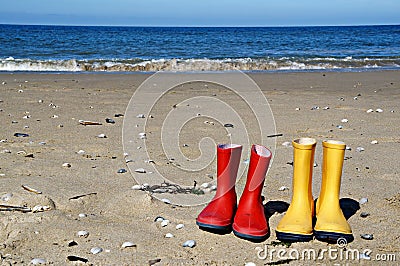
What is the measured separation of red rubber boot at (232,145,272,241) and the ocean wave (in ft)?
40.9

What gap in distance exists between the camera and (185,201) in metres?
3.20

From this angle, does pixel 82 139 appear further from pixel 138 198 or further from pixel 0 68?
pixel 0 68

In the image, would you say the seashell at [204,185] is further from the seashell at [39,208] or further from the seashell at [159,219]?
the seashell at [39,208]

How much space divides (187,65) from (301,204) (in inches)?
530

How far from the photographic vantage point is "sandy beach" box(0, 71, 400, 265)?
2533 mm

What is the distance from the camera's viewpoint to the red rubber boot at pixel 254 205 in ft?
8.74

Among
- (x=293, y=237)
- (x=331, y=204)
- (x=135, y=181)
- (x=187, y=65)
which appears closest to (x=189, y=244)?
(x=293, y=237)

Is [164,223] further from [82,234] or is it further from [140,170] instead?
[140,170]

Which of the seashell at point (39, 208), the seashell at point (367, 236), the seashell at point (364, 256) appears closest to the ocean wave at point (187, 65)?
the seashell at point (39, 208)

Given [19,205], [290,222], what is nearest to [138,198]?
[19,205]

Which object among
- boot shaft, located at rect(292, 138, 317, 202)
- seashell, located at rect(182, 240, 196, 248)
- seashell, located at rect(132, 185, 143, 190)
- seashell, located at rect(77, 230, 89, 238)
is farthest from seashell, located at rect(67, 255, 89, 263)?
boot shaft, located at rect(292, 138, 317, 202)

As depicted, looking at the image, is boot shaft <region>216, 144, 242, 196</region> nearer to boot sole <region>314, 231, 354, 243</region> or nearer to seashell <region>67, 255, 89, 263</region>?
boot sole <region>314, 231, 354, 243</region>

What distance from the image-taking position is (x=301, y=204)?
275cm

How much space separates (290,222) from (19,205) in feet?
5.14
